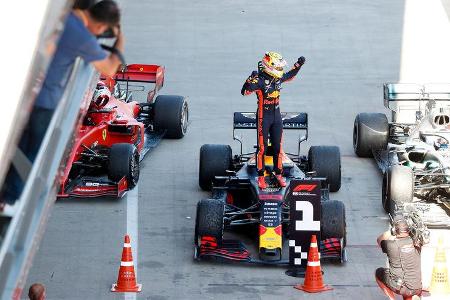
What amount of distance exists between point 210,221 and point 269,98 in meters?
2.00

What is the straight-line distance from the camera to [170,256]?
623 inches

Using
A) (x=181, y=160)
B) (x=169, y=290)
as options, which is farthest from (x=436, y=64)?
(x=169, y=290)

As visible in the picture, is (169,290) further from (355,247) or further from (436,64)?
(436,64)

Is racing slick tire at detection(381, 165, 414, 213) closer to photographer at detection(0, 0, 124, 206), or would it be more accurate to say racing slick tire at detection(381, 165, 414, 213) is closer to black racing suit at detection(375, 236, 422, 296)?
black racing suit at detection(375, 236, 422, 296)

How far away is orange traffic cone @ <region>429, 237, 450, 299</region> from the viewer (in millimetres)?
13633

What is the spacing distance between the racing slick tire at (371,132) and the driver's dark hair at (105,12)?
42.1 ft

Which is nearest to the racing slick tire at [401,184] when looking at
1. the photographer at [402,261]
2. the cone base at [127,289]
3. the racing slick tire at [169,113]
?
the photographer at [402,261]

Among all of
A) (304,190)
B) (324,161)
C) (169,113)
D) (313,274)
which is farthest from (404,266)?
(169,113)

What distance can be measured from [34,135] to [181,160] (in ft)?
43.7

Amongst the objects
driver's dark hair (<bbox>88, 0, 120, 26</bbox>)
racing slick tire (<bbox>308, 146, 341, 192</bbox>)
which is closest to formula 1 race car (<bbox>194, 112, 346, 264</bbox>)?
racing slick tire (<bbox>308, 146, 341, 192</bbox>)

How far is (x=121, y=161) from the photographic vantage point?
58.2ft

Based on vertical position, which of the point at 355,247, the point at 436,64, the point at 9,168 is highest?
the point at 436,64

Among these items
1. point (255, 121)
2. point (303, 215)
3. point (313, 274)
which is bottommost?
point (313, 274)

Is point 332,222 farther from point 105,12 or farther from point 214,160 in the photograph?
point 105,12
